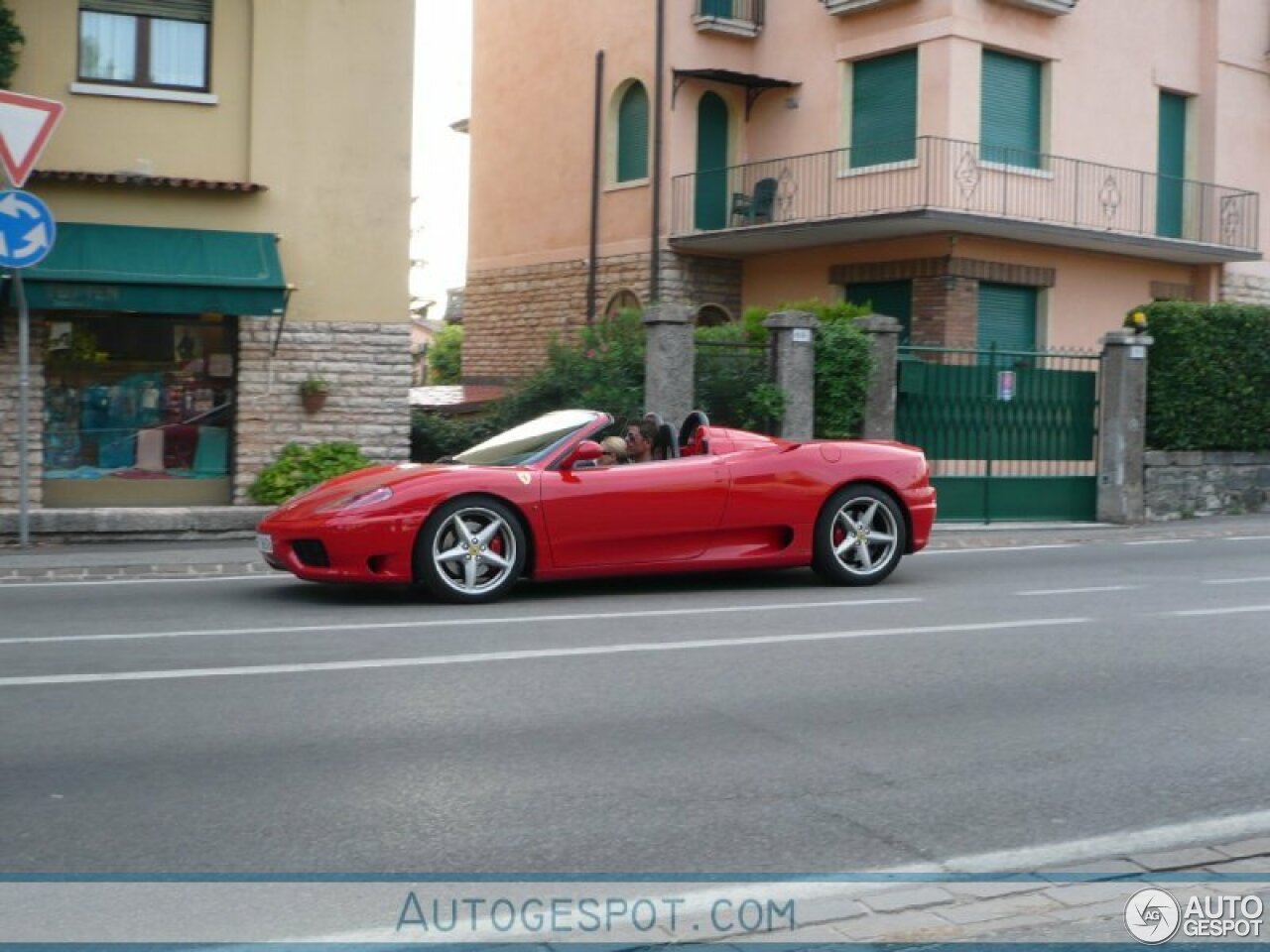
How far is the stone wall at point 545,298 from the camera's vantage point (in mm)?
26500

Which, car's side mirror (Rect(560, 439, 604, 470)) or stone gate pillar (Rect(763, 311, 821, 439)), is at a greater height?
stone gate pillar (Rect(763, 311, 821, 439))

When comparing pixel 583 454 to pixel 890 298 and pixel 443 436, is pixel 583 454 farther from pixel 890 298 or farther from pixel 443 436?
pixel 890 298

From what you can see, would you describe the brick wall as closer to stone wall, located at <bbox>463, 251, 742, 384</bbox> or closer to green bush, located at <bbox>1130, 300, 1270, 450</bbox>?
stone wall, located at <bbox>463, 251, 742, 384</bbox>

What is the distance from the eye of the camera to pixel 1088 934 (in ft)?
14.4

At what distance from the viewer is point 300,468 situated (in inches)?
666

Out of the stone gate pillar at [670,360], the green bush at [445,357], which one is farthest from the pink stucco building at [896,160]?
the green bush at [445,357]

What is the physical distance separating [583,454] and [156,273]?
658 cm

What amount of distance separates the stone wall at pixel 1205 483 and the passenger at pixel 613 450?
33.3 feet

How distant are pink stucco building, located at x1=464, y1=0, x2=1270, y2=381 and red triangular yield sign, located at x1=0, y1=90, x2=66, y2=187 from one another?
12804 millimetres

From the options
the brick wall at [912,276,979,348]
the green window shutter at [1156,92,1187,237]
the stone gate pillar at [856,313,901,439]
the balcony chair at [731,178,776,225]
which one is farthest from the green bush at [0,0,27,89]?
the green window shutter at [1156,92,1187,237]

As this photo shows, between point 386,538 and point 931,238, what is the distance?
1572 cm

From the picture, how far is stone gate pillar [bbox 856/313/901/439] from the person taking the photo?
1764cm

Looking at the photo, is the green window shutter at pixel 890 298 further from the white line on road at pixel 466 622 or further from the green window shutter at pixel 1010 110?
the white line on road at pixel 466 622

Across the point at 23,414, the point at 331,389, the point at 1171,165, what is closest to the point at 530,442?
the point at 23,414
